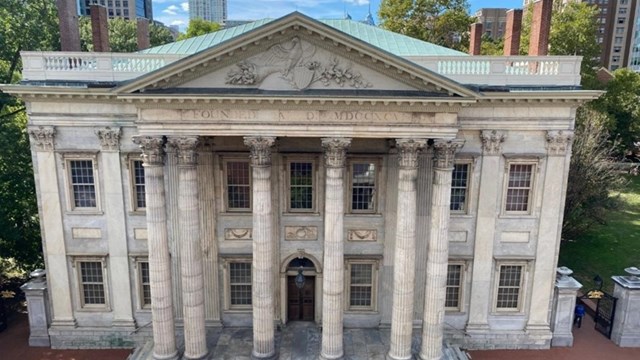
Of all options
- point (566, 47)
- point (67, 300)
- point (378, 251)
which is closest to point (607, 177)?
point (566, 47)

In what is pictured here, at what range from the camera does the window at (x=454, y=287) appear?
67.5 ft

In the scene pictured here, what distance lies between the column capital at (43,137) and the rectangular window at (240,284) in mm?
9299

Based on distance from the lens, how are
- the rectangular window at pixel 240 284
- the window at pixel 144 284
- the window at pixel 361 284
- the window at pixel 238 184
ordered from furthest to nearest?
the rectangular window at pixel 240 284 → the window at pixel 361 284 → the window at pixel 144 284 → the window at pixel 238 184

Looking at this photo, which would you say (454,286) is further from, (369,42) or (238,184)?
(369,42)

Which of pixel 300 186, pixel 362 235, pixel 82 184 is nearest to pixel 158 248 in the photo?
pixel 82 184

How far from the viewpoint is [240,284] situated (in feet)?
68.6

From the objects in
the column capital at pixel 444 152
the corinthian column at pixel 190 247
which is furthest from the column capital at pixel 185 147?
the column capital at pixel 444 152

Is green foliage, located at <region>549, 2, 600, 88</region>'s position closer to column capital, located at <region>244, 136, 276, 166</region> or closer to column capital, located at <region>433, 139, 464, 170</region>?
column capital, located at <region>433, 139, 464, 170</region>

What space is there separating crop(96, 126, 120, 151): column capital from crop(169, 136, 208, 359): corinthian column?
390 centimetres

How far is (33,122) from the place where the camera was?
18.7 metres

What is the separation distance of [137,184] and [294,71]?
9035 mm

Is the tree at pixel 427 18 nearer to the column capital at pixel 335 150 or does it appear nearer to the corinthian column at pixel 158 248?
the column capital at pixel 335 150

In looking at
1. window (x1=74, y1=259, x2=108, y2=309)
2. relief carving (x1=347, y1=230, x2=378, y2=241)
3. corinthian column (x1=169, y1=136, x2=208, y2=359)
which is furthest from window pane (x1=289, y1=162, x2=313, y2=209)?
window (x1=74, y1=259, x2=108, y2=309)

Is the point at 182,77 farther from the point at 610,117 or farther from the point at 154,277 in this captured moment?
the point at 610,117
